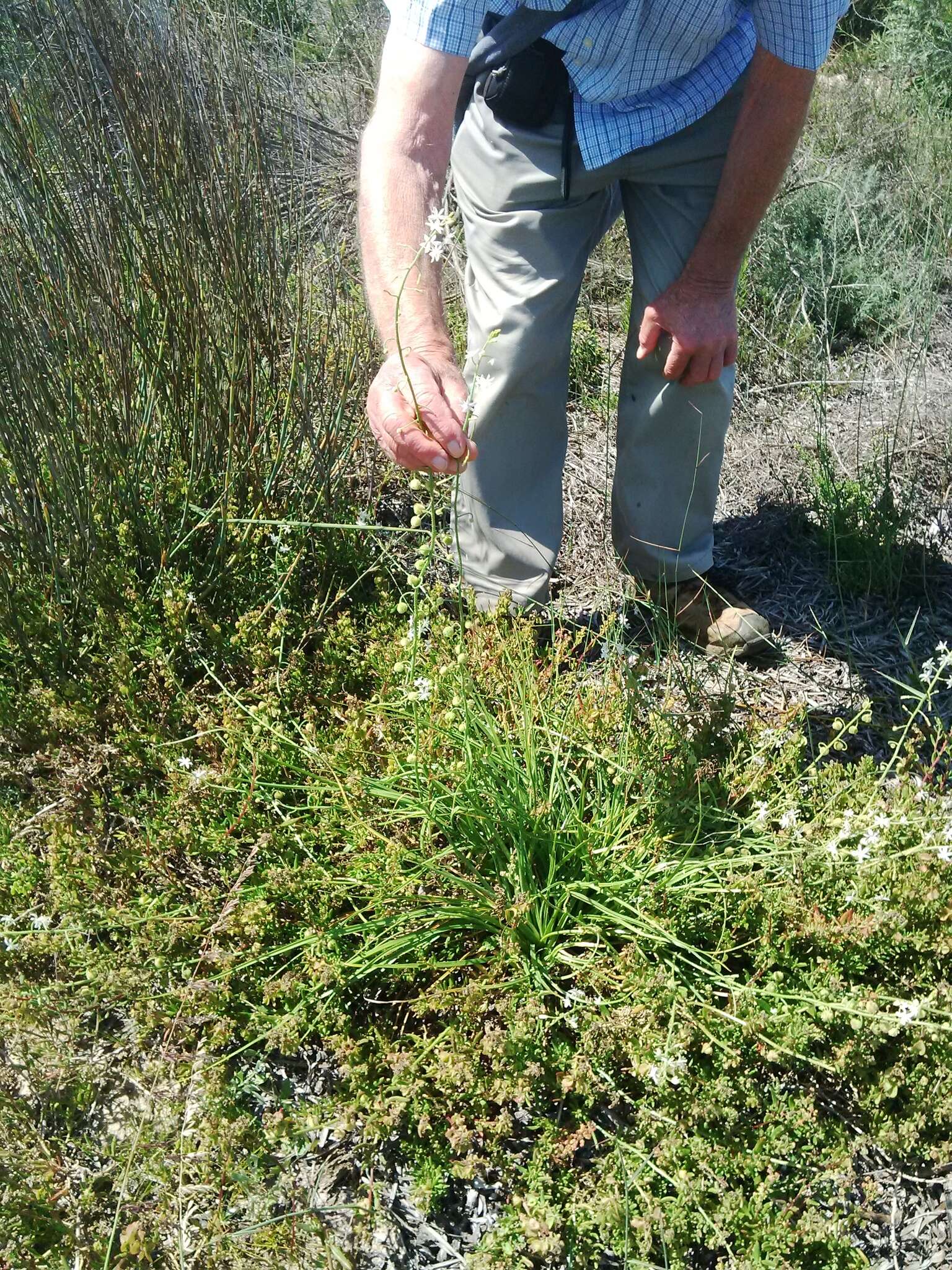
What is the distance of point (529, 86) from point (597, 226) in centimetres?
39

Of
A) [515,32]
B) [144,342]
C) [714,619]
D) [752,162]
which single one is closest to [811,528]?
[714,619]

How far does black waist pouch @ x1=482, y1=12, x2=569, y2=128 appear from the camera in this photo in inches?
83.7

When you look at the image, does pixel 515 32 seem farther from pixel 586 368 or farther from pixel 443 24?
pixel 586 368

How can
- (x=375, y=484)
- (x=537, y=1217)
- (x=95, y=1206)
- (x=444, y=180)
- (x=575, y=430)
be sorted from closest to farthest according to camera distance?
(x=537, y=1217) → (x=95, y=1206) → (x=444, y=180) → (x=375, y=484) → (x=575, y=430)

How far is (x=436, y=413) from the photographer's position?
1421mm

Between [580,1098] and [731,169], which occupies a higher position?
[731,169]

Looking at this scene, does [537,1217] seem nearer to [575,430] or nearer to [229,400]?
[229,400]

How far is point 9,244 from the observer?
2.24 metres

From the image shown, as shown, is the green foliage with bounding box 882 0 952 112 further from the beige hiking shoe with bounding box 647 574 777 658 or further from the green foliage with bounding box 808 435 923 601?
the beige hiking shoe with bounding box 647 574 777 658

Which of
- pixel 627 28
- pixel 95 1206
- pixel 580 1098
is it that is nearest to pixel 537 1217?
pixel 580 1098

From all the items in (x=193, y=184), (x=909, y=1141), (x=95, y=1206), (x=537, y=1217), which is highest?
(x=193, y=184)

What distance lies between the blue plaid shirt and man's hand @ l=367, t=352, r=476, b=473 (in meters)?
0.77

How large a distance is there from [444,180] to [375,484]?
51.2 inches

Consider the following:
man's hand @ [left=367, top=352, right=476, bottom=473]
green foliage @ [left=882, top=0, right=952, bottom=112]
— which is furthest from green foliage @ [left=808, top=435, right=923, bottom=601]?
green foliage @ [left=882, top=0, right=952, bottom=112]
